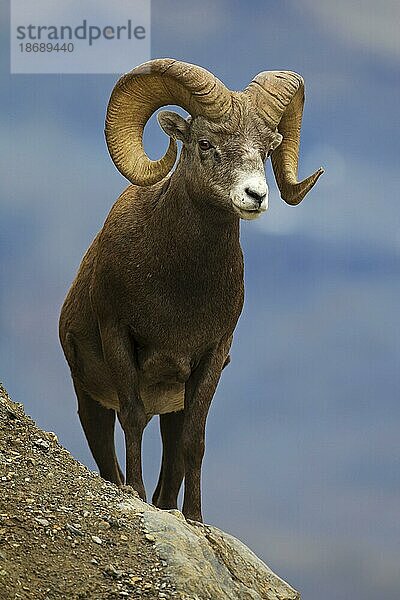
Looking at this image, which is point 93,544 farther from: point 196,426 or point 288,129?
point 288,129

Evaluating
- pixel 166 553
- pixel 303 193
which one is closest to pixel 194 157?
pixel 303 193

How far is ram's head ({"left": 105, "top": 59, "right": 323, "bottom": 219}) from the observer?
12.5 m

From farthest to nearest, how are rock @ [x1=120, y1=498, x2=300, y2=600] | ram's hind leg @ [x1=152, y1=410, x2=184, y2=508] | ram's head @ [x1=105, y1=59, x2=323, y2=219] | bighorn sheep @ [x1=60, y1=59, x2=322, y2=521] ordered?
ram's hind leg @ [x1=152, y1=410, x2=184, y2=508]
bighorn sheep @ [x1=60, y1=59, x2=322, y2=521]
ram's head @ [x1=105, y1=59, x2=323, y2=219]
rock @ [x1=120, y1=498, x2=300, y2=600]

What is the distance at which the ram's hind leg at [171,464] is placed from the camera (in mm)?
15617

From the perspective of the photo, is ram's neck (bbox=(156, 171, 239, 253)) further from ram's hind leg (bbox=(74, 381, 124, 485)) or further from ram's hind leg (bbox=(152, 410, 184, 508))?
ram's hind leg (bbox=(74, 381, 124, 485))

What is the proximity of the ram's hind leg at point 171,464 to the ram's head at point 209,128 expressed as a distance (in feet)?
10.3

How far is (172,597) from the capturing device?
11.0m

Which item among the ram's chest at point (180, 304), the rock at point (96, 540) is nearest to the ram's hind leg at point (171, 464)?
the ram's chest at point (180, 304)

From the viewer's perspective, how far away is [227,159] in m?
12.5

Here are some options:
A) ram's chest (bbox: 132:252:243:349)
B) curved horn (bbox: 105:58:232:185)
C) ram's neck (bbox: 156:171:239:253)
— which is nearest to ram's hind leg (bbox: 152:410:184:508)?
ram's chest (bbox: 132:252:243:349)

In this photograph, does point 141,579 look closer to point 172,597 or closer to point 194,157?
point 172,597

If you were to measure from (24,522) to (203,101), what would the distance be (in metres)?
4.44

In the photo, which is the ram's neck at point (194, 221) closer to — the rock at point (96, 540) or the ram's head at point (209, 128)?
the ram's head at point (209, 128)

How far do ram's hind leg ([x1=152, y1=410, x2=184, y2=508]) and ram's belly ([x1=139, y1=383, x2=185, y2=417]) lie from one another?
449 mm
